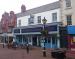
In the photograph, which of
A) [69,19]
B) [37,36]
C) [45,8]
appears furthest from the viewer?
[37,36]

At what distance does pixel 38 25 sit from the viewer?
45.1 m

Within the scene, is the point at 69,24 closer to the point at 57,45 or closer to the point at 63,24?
the point at 63,24

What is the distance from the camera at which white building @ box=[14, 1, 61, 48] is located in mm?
40719

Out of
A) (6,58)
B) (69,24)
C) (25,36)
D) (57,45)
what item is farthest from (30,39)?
(6,58)

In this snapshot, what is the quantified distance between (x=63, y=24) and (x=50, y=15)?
415cm

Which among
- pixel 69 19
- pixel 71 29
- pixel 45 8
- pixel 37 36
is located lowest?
pixel 37 36

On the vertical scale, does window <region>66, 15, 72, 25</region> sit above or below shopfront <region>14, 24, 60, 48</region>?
above

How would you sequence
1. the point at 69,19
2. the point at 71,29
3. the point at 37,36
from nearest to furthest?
the point at 71,29 → the point at 69,19 → the point at 37,36

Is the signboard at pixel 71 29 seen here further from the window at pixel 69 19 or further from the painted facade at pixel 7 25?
the painted facade at pixel 7 25

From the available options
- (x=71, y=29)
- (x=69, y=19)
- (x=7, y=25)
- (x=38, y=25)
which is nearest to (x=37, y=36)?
(x=38, y=25)

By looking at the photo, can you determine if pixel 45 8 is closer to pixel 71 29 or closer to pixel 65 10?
pixel 65 10

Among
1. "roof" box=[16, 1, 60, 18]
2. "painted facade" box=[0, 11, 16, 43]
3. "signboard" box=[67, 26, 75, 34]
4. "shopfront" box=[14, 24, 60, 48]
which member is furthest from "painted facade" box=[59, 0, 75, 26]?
"painted facade" box=[0, 11, 16, 43]

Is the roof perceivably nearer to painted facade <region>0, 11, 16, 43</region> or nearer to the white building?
the white building

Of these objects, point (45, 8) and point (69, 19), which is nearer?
point (69, 19)
